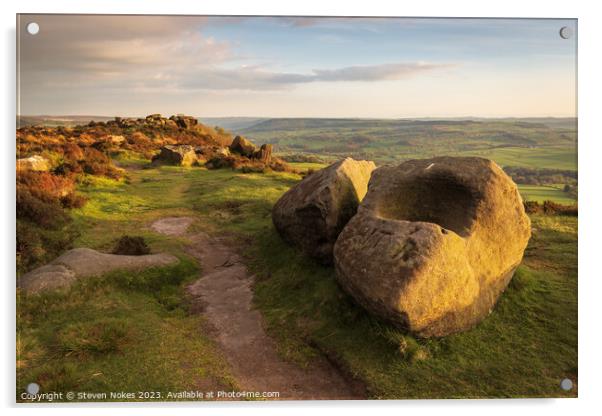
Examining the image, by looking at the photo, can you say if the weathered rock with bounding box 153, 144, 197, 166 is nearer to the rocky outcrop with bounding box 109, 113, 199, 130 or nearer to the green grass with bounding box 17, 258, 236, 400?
the rocky outcrop with bounding box 109, 113, 199, 130

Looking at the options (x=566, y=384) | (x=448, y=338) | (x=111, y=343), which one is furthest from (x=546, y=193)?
(x=111, y=343)

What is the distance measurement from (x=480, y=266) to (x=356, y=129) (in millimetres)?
5354

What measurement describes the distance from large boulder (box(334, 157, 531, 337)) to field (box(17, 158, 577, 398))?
464 mm

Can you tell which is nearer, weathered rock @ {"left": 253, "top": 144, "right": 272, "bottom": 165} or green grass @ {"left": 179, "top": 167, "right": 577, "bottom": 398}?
green grass @ {"left": 179, "top": 167, "right": 577, "bottom": 398}

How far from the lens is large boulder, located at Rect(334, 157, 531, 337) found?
22.6 feet

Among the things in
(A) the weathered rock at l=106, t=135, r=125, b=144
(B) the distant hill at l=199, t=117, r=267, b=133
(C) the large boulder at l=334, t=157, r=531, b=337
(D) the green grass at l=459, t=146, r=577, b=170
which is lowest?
(C) the large boulder at l=334, t=157, r=531, b=337

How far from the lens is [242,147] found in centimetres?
3397

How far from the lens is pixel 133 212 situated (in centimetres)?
1573

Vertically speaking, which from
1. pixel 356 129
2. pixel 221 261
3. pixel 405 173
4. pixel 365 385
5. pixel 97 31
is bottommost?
pixel 365 385

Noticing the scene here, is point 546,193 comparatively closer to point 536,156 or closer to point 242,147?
point 536,156

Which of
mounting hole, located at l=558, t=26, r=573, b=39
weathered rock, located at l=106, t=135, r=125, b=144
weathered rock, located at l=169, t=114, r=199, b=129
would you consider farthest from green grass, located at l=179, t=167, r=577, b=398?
weathered rock, located at l=169, t=114, r=199, b=129

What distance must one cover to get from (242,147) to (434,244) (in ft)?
92.8
